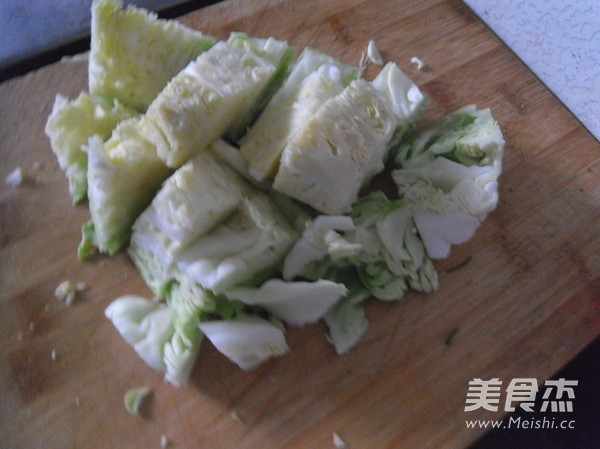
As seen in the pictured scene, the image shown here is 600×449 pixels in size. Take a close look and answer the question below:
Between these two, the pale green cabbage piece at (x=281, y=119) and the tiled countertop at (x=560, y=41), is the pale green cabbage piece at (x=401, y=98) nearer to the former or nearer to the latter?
the pale green cabbage piece at (x=281, y=119)

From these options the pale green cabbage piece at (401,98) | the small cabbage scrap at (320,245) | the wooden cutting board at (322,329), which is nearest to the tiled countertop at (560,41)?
the wooden cutting board at (322,329)

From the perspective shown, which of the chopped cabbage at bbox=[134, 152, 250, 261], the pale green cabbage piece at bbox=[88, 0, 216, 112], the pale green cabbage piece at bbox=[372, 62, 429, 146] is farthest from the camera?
the pale green cabbage piece at bbox=[372, 62, 429, 146]

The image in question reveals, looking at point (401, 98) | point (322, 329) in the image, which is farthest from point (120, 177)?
point (401, 98)

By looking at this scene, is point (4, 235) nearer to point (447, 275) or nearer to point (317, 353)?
point (317, 353)

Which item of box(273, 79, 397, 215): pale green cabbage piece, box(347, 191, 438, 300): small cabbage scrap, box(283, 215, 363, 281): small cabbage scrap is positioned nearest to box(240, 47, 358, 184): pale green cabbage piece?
box(273, 79, 397, 215): pale green cabbage piece

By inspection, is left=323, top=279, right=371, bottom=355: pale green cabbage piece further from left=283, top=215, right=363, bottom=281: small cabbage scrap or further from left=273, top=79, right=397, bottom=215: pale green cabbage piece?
left=273, top=79, right=397, bottom=215: pale green cabbage piece

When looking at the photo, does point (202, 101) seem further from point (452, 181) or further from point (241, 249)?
point (452, 181)
